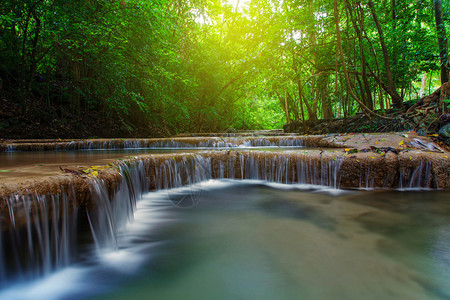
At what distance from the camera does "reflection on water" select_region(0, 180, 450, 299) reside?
60.9 inches

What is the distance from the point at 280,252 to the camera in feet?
6.68

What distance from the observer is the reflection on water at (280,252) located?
5.08 feet

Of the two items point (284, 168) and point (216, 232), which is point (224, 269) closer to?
point (216, 232)

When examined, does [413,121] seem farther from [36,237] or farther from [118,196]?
[36,237]

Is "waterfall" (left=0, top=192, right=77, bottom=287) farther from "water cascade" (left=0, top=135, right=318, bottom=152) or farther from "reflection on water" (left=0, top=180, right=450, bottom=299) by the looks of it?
"water cascade" (left=0, top=135, right=318, bottom=152)

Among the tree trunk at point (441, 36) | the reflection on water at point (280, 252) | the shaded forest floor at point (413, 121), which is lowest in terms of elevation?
the reflection on water at point (280, 252)

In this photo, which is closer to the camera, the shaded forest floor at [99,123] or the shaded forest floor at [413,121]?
the shaded forest floor at [413,121]

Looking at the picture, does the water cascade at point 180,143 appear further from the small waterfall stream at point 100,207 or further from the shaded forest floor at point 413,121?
the small waterfall stream at point 100,207

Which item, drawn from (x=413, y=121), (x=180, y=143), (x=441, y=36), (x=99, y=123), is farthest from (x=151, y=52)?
(x=441, y=36)

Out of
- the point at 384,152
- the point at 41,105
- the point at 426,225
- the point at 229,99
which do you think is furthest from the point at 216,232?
the point at 229,99

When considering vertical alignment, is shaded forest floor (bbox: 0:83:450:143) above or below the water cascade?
above

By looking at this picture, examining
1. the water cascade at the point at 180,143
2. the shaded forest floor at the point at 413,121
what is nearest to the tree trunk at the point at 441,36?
the shaded forest floor at the point at 413,121

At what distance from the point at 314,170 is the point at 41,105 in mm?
9483

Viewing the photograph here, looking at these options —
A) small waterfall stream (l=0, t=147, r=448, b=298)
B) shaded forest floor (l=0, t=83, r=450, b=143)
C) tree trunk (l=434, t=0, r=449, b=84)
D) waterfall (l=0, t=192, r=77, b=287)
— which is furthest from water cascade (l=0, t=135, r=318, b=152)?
tree trunk (l=434, t=0, r=449, b=84)
